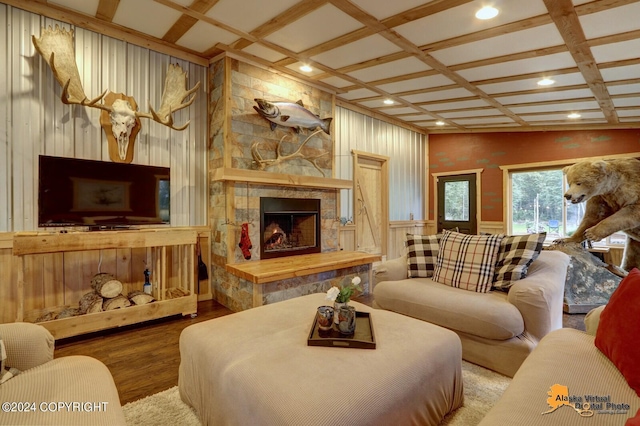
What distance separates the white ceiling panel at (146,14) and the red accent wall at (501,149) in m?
5.47

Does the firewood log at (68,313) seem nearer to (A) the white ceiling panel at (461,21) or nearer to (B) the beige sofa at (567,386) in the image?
(B) the beige sofa at (567,386)

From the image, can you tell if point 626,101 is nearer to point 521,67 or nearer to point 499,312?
point 521,67

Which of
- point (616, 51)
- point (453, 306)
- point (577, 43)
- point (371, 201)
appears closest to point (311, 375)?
point (453, 306)

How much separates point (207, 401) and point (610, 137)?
6.36m

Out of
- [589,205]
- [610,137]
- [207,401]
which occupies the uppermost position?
[610,137]

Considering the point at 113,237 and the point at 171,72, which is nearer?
the point at 113,237

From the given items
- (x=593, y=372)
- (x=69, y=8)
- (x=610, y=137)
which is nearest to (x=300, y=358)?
(x=593, y=372)

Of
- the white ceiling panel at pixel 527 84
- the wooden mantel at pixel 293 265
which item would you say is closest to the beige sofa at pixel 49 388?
the wooden mantel at pixel 293 265

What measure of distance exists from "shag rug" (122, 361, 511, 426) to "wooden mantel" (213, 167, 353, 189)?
208 cm

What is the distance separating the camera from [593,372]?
4.06ft

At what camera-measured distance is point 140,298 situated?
2.99 m

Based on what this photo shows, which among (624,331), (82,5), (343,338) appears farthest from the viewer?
(82,5)

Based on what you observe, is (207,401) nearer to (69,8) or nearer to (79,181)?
(79,181)

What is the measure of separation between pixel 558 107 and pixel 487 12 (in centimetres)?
274
